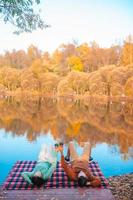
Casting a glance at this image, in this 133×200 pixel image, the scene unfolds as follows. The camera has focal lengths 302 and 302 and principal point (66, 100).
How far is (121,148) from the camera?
5.05 meters

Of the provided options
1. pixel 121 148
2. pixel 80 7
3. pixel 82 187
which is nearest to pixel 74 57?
pixel 80 7

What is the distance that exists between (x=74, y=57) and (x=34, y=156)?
9.65 m

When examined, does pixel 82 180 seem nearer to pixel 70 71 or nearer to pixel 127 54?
pixel 127 54

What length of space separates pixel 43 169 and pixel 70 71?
11.8 metres

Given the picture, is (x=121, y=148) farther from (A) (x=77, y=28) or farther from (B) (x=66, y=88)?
(B) (x=66, y=88)

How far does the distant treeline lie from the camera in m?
13.1

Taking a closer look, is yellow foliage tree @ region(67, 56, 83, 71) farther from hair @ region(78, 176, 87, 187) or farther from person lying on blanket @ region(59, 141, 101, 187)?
hair @ region(78, 176, 87, 187)

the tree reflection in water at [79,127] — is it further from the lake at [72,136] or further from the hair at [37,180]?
the hair at [37,180]

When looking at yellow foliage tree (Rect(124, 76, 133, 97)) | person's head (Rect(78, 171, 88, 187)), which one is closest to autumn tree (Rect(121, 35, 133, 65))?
yellow foliage tree (Rect(124, 76, 133, 97))

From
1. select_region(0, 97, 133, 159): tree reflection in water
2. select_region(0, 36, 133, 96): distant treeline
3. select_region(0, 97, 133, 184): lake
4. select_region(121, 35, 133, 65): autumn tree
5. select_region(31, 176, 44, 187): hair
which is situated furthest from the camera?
select_region(0, 36, 133, 96): distant treeline

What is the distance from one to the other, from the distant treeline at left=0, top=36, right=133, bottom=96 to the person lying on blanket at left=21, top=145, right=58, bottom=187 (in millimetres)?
10364

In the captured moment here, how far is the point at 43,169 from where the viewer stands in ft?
8.26

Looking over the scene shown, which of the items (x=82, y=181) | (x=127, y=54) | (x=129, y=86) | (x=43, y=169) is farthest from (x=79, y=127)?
(x=127, y=54)

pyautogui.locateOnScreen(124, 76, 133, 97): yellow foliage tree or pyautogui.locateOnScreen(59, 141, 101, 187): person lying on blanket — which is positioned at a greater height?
pyautogui.locateOnScreen(124, 76, 133, 97): yellow foliage tree
